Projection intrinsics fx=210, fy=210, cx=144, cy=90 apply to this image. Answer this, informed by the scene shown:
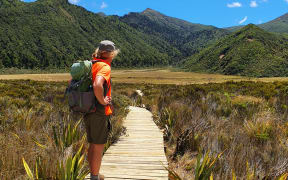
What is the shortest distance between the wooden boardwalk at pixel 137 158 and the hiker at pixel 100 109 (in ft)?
2.01

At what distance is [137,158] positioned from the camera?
4109 mm

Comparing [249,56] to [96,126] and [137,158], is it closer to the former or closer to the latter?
[137,158]

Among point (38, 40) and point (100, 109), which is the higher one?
point (38, 40)

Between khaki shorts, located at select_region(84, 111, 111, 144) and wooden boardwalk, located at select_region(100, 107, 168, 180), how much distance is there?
0.83 m

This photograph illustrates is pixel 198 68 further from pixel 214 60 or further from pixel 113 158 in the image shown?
pixel 113 158

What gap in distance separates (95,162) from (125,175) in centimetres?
69

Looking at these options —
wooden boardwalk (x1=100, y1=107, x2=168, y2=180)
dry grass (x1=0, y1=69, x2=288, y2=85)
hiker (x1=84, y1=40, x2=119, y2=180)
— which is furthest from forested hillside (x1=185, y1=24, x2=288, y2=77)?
hiker (x1=84, y1=40, x2=119, y2=180)

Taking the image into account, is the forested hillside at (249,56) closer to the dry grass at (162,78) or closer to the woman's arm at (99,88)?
the dry grass at (162,78)

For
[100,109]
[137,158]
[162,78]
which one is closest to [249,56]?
[162,78]

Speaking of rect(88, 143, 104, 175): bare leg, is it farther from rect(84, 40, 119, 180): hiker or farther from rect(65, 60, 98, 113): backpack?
rect(65, 60, 98, 113): backpack

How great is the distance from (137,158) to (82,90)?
206 centimetres

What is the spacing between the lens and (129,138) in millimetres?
5570

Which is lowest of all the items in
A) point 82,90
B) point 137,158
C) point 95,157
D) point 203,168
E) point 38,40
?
point 137,158

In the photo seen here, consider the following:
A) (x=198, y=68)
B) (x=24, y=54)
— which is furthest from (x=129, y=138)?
(x=24, y=54)
